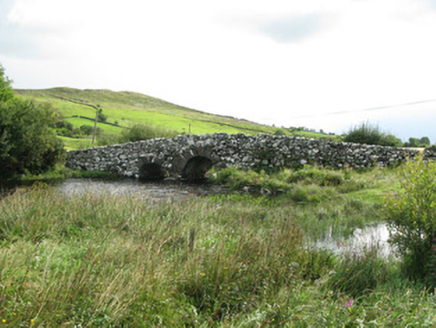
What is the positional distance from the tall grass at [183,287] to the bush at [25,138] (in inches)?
534

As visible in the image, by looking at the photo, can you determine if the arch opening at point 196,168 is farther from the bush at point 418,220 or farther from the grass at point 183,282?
the bush at point 418,220

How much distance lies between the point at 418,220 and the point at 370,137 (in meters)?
18.5

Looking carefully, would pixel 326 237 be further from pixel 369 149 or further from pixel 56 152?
pixel 56 152

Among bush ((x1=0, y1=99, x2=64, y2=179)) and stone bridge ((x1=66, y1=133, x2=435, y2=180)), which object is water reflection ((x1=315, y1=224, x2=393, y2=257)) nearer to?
stone bridge ((x1=66, y1=133, x2=435, y2=180))

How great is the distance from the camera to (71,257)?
4219mm

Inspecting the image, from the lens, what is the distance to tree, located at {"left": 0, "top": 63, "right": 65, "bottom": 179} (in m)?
17.2

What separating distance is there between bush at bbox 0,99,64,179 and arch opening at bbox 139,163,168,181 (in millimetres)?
5297

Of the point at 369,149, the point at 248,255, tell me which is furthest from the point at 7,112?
the point at 369,149

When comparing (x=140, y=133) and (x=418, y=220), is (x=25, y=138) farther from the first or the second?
(x=418, y=220)

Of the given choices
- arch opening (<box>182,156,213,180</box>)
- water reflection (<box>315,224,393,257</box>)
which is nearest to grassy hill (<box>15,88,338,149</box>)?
arch opening (<box>182,156,213,180</box>)

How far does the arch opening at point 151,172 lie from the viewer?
21467mm

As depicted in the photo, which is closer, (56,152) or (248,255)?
(248,255)

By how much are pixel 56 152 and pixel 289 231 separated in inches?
727

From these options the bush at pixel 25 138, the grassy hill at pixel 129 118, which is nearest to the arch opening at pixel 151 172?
the bush at pixel 25 138
